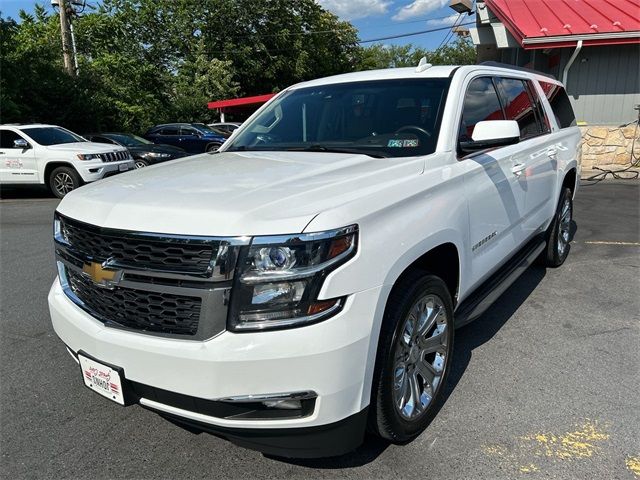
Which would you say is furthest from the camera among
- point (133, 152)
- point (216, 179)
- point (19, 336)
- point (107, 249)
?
point (133, 152)

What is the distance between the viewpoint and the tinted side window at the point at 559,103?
204 inches

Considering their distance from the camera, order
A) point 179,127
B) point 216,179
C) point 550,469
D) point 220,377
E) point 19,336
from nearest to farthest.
→ point 220,377 < point 550,469 < point 216,179 < point 19,336 < point 179,127

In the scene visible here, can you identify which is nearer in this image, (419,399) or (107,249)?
(107,249)

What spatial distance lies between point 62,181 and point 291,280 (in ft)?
36.3

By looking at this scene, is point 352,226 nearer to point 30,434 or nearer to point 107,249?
point 107,249

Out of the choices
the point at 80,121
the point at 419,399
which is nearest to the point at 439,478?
the point at 419,399

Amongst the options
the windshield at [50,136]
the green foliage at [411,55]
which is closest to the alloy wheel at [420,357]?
the windshield at [50,136]

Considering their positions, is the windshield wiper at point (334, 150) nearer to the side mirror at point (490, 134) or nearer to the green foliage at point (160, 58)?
the side mirror at point (490, 134)

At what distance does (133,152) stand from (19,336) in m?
12.3

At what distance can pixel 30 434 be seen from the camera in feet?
8.91

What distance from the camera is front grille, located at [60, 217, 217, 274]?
1.97 meters

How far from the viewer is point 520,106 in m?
4.31

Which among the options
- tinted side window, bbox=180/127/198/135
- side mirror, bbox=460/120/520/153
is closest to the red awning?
tinted side window, bbox=180/127/198/135

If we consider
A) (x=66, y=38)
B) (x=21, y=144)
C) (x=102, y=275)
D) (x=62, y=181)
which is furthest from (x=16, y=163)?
(x=66, y=38)
